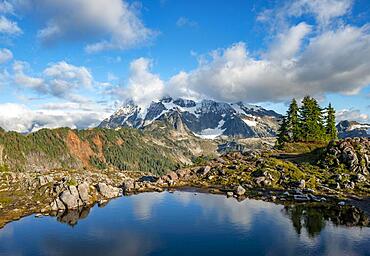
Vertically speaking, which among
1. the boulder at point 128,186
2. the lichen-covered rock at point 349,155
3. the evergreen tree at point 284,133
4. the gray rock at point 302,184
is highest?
the evergreen tree at point 284,133

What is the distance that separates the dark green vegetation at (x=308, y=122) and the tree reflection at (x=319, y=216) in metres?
83.5

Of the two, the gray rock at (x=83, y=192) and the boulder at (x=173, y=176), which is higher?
the boulder at (x=173, y=176)

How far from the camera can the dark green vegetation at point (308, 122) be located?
18362 centimetres

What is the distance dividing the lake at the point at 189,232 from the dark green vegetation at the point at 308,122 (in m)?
84.9

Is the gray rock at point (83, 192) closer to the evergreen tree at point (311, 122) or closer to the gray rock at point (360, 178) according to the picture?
the gray rock at point (360, 178)

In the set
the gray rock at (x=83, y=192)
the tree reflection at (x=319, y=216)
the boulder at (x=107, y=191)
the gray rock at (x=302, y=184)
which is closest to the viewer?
the tree reflection at (x=319, y=216)

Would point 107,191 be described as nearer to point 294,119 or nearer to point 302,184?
point 302,184

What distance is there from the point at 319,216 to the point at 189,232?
123 ft

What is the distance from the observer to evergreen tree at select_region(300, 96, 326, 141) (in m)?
183

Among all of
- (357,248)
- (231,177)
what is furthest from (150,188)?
(357,248)

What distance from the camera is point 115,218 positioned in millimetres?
101438

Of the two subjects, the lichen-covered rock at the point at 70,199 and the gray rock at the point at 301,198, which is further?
the lichen-covered rock at the point at 70,199

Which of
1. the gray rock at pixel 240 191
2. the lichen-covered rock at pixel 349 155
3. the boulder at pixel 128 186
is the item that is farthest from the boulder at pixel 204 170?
the lichen-covered rock at pixel 349 155

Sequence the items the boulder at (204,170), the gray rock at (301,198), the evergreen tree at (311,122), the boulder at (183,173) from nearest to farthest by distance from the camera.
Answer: the gray rock at (301,198), the boulder at (204,170), the boulder at (183,173), the evergreen tree at (311,122)
